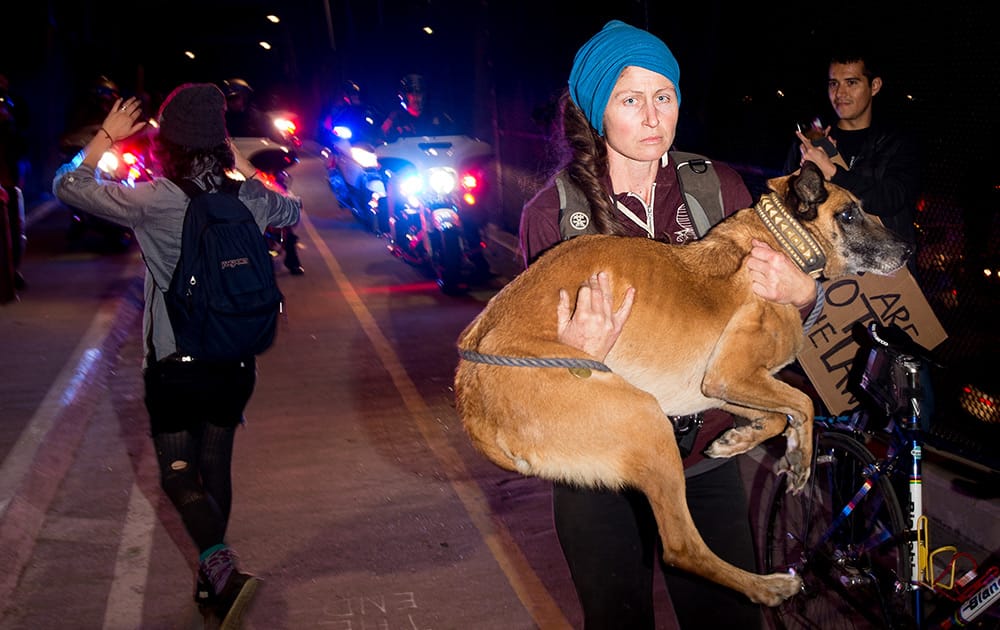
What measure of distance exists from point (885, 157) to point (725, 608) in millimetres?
3723

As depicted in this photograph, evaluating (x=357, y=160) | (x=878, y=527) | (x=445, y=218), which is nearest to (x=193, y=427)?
(x=878, y=527)

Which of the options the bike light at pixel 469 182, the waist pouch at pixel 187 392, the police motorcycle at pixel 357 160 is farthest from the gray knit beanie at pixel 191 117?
the police motorcycle at pixel 357 160

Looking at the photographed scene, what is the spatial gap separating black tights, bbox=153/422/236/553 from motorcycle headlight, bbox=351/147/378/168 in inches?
407

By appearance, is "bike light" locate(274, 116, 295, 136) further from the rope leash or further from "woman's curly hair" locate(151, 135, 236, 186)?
the rope leash

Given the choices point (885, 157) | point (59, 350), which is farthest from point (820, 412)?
point (59, 350)

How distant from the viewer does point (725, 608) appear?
2385mm

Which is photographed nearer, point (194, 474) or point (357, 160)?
point (194, 474)

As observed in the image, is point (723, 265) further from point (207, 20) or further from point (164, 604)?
point (207, 20)

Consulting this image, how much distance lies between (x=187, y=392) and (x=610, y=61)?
2354 millimetres

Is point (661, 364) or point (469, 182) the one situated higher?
point (661, 364)

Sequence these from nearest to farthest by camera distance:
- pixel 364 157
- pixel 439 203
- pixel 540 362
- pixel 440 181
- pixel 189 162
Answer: pixel 540 362, pixel 189 162, pixel 439 203, pixel 440 181, pixel 364 157

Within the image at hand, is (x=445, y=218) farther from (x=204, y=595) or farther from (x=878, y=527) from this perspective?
(x=878, y=527)

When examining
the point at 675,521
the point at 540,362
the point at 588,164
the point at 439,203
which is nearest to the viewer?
the point at 540,362

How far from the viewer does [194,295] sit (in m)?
3.63
